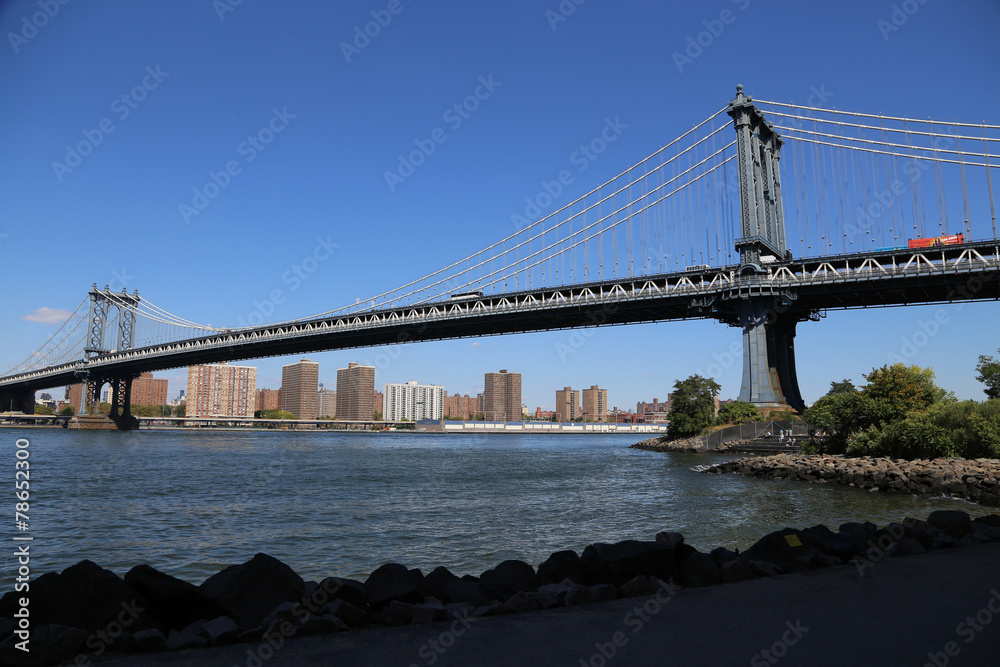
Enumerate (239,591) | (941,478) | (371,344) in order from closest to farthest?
(239,591) → (941,478) → (371,344)

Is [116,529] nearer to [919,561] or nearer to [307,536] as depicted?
[307,536]

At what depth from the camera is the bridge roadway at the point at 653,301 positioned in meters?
44.9

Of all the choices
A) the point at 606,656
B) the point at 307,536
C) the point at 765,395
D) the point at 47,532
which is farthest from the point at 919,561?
the point at 765,395

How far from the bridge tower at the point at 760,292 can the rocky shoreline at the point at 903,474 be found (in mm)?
19734

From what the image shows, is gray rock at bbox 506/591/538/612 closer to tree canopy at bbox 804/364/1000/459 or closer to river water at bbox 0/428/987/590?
river water at bbox 0/428/987/590

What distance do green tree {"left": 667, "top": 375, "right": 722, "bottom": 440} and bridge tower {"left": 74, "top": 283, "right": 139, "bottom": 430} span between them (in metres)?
75.9

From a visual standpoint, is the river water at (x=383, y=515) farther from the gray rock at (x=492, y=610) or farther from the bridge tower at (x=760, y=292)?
the bridge tower at (x=760, y=292)

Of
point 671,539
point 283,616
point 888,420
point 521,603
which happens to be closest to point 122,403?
point 888,420

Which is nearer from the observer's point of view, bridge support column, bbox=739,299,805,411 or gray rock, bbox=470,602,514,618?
gray rock, bbox=470,602,514,618

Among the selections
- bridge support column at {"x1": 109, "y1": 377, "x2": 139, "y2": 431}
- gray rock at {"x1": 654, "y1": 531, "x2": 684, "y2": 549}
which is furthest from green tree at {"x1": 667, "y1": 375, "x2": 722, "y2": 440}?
bridge support column at {"x1": 109, "y1": 377, "x2": 139, "y2": 431}

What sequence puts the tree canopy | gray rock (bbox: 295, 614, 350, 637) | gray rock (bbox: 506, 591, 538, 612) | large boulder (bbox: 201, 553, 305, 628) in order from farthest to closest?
the tree canopy
large boulder (bbox: 201, 553, 305, 628)
gray rock (bbox: 506, 591, 538, 612)
gray rock (bbox: 295, 614, 350, 637)

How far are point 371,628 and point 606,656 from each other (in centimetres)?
208

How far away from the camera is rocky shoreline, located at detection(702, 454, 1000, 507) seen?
767 inches

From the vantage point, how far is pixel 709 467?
110 ft
